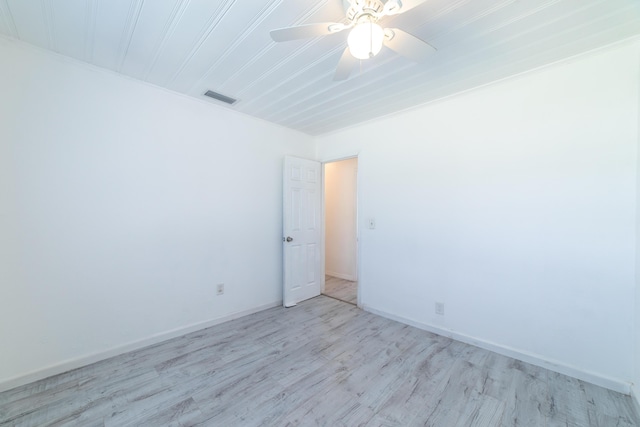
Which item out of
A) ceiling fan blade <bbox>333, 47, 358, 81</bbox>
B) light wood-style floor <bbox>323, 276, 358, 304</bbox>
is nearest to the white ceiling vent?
ceiling fan blade <bbox>333, 47, 358, 81</bbox>

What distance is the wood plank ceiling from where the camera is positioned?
153cm

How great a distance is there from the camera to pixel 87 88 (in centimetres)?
218

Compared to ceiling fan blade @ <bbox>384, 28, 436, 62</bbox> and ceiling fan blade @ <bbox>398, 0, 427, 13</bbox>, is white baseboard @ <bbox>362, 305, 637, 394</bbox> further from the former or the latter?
ceiling fan blade @ <bbox>398, 0, 427, 13</bbox>

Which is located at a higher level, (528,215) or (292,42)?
(292,42)

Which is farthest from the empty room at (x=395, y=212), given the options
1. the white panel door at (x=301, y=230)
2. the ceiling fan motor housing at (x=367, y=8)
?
the white panel door at (x=301, y=230)

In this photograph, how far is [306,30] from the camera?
132cm

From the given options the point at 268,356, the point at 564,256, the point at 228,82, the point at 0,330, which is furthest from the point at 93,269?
the point at 564,256

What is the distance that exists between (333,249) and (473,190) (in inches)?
122

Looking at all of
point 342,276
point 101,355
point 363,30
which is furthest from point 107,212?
point 342,276

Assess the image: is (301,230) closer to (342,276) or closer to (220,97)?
(342,276)

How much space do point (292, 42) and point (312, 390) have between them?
2574 millimetres

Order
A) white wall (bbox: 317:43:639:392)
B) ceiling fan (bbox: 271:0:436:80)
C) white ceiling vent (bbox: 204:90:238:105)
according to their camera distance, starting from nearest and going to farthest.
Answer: ceiling fan (bbox: 271:0:436:80), white wall (bbox: 317:43:639:392), white ceiling vent (bbox: 204:90:238:105)

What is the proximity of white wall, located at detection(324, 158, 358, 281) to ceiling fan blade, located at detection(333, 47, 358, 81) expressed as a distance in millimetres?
3151

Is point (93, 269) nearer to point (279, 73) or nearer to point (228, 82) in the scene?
point (228, 82)
